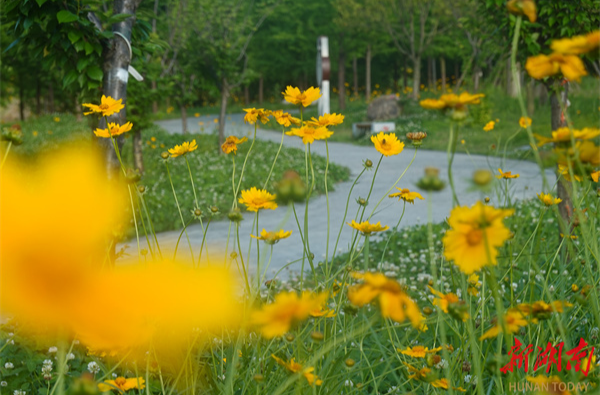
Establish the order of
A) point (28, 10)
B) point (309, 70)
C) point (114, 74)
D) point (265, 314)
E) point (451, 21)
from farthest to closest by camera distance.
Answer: point (309, 70), point (451, 21), point (114, 74), point (28, 10), point (265, 314)

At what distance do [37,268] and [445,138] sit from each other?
14766mm

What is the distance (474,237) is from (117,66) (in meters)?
2.88

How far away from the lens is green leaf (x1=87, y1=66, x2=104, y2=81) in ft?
10.4

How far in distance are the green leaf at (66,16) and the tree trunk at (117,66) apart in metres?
0.32

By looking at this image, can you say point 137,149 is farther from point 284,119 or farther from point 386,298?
point 386,298

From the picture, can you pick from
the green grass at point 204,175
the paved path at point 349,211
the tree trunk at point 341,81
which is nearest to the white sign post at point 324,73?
the green grass at point 204,175

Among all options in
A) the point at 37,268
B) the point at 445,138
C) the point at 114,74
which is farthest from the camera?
the point at 445,138

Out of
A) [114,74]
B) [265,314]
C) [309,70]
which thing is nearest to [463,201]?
[114,74]

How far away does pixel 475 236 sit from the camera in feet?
2.56

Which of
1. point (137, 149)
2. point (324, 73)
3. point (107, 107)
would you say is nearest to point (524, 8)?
point (107, 107)

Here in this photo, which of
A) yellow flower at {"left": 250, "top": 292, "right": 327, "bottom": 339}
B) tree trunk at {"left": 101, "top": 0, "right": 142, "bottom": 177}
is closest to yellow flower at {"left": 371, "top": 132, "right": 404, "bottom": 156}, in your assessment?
yellow flower at {"left": 250, "top": 292, "right": 327, "bottom": 339}

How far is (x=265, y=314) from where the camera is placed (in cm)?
73

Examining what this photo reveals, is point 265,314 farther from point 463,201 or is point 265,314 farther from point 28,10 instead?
point 463,201

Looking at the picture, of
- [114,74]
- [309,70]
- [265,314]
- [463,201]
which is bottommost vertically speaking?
[463,201]
